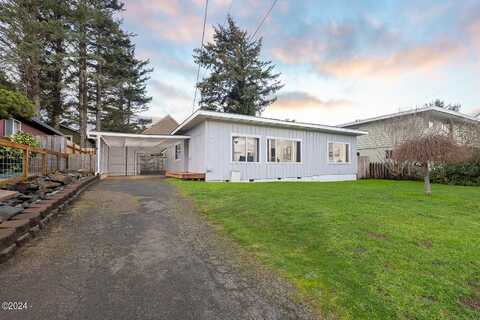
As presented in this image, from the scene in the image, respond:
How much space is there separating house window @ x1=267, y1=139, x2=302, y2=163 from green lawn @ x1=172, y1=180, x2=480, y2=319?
23.3 ft

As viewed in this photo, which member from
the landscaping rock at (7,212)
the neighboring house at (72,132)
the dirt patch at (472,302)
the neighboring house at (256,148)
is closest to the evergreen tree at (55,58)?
the neighboring house at (72,132)

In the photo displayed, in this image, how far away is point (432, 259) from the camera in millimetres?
2787

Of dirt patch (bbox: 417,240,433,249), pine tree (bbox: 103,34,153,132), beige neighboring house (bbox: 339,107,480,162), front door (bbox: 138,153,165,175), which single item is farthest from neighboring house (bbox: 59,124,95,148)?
dirt patch (bbox: 417,240,433,249)

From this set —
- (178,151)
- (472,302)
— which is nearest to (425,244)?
(472,302)

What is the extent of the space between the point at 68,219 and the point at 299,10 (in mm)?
9004

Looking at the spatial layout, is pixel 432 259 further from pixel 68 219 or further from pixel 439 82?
pixel 439 82

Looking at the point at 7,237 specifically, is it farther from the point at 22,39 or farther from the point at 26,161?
the point at 22,39

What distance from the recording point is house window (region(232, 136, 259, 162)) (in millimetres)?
11531

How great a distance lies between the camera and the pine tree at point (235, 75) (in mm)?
24000

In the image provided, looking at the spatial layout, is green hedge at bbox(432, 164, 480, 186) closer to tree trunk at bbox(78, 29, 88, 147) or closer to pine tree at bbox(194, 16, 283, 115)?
pine tree at bbox(194, 16, 283, 115)

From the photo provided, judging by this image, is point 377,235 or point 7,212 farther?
→ point 377,235

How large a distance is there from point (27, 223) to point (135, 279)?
1954 mm

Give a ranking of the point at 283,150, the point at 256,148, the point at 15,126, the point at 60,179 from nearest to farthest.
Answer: the point at 60,179
the point at 15,126
the point at 256,148
the point at 283,150

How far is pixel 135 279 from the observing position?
7.73 feet
